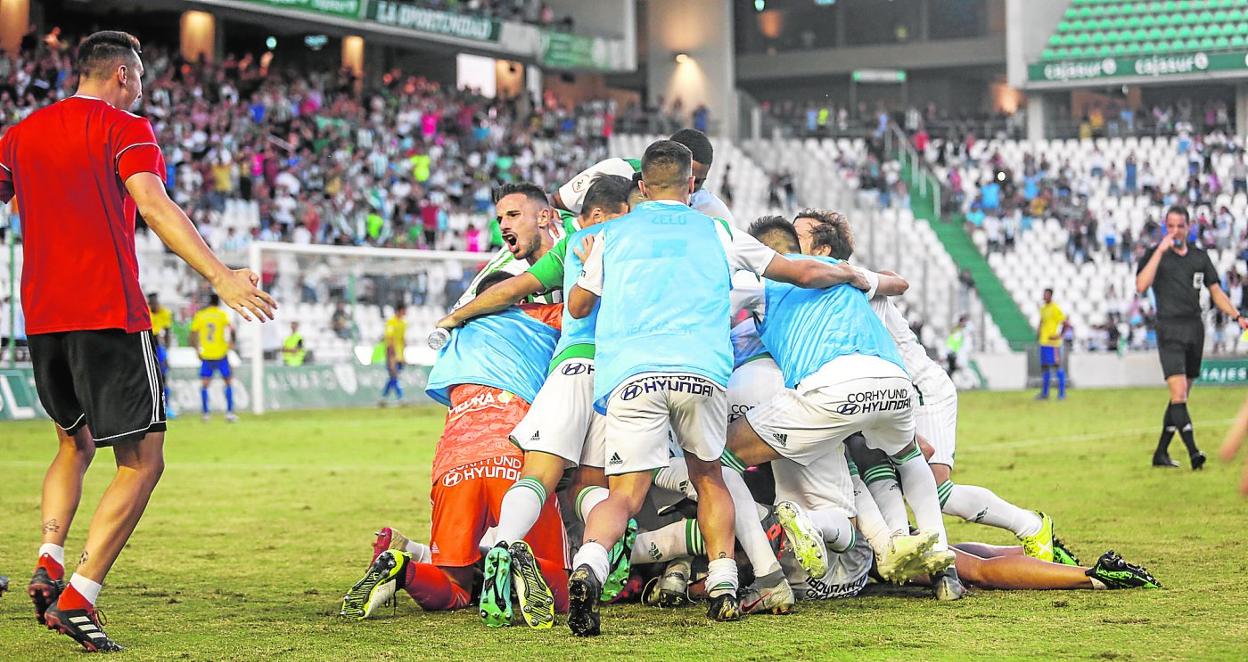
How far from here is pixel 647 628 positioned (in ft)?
18.8

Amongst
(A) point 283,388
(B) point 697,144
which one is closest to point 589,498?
(B) point 697,144

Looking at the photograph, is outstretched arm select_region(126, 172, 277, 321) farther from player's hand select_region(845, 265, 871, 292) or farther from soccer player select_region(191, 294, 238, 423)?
soccer player select_region(191, 294, 238, 423)

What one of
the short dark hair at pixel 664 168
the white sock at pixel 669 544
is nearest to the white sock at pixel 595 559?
the white sock at pixel 669 544

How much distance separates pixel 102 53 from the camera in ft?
18.6

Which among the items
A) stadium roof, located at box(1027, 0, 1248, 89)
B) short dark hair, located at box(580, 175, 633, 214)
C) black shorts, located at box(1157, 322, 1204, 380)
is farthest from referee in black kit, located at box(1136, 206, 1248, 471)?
stadium roof, located at box(1027, 0, 1248, 89)

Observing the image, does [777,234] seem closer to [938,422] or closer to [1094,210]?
[938,422]

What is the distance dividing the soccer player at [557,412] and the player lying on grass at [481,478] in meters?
0.16

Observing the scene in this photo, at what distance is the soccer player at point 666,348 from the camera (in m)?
5.89

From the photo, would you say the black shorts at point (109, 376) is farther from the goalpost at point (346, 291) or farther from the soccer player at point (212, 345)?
the goalpost at point (346, 291)

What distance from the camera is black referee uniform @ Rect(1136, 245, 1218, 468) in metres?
12.4

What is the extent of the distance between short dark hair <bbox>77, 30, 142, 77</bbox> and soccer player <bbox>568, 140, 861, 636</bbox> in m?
2.03

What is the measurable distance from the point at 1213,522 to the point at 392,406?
1947 cm

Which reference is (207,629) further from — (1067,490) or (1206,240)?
(1206,240)

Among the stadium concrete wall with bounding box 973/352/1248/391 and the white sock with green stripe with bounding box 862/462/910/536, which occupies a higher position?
the white sock with green stripe with bounding box 862/462/910/536
